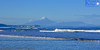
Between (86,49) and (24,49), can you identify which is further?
(86,49)

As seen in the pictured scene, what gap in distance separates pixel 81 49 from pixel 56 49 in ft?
8.48

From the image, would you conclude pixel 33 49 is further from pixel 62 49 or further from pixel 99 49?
pixel 99 49

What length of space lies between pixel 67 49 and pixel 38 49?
2.98m

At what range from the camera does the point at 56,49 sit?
94.2 ft

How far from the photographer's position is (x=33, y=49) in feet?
92.1

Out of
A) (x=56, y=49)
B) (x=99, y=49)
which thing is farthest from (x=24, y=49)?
(x=99, y=49)

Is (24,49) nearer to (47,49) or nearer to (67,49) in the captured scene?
(47,49)

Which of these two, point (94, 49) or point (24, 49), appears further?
point (94, 49)

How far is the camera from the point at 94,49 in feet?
95.2

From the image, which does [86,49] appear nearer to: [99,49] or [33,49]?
[99,49]

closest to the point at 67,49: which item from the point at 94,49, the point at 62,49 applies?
the point at 62,49

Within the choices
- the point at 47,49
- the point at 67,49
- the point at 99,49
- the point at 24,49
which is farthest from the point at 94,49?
the point at 24,49

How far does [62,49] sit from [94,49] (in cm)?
332

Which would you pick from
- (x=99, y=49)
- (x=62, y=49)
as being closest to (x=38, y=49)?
(x=62, y=49)
